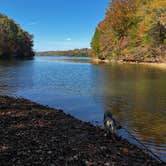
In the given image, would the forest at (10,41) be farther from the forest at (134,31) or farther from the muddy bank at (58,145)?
the muddy bank at (58,145)

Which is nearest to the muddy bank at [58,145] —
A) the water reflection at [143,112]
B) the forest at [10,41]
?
the water reflection at [143,112]

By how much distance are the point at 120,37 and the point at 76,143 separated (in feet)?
236

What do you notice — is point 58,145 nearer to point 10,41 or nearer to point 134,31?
point 134,31

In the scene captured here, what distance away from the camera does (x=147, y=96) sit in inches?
776

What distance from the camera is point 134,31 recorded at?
68.4m

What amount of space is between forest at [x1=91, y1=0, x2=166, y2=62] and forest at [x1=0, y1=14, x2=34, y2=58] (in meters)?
32.0

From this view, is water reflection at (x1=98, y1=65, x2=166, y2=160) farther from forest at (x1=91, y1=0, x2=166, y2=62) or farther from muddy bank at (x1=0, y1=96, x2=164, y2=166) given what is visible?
forest at (x1=91, y1=0, x2=166, y2=62)

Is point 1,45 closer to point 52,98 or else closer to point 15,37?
point 15,37

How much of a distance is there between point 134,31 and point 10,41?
47363mm

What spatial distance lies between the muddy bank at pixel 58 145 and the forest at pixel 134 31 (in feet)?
158

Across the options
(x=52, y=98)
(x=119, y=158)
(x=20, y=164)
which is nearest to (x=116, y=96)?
(x=52, y=98)

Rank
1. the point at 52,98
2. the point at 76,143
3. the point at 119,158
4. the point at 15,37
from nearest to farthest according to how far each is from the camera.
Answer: the point at 119,158 → the point at 76,143 → the point at 52,98 → the point at 15,37

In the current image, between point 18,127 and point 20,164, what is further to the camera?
point 18,127

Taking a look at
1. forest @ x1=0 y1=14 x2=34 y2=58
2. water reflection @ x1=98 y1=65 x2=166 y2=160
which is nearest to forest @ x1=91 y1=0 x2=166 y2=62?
forest @ x1=0 y1=14 x2=34 y2=58
